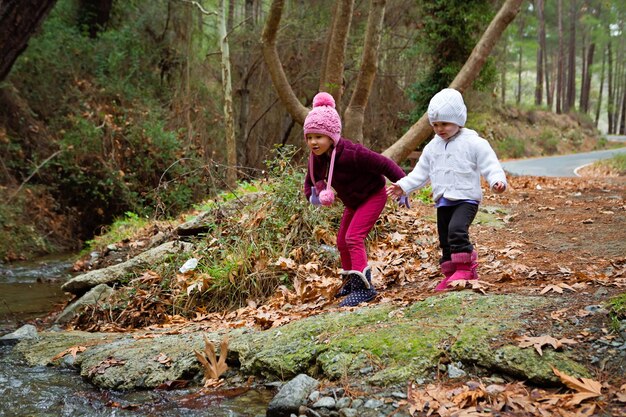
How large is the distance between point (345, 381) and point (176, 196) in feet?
→ 39.1

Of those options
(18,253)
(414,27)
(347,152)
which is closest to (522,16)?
(414,27)

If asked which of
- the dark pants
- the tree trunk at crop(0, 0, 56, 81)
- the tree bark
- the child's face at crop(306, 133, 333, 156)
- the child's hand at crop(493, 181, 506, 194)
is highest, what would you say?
the tree trunk at crop(0, 0, 56, 81)

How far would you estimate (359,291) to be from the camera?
4.80 metres

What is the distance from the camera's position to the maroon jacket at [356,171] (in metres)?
4.82

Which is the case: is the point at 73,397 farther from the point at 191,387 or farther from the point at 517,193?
the point at 517,193

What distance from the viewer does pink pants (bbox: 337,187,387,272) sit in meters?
4.84

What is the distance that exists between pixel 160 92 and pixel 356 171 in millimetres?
14556

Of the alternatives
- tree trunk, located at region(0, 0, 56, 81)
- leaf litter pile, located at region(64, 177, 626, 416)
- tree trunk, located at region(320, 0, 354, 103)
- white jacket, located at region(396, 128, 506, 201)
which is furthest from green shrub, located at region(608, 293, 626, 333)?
tree trunk, located at region(0, 0, 56, 81)

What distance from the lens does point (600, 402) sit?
8.79 ft

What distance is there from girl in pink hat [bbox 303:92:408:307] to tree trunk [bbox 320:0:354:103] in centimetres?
349

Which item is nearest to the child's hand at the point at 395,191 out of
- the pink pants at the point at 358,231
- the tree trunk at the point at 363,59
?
the pink pants at the point at 358,231

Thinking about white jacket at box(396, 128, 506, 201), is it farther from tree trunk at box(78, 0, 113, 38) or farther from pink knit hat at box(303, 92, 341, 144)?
tree trunk at box(78, 0, 113, 38)

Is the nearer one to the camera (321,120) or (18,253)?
(321,120)

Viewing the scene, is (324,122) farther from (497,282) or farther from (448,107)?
(497,282)
